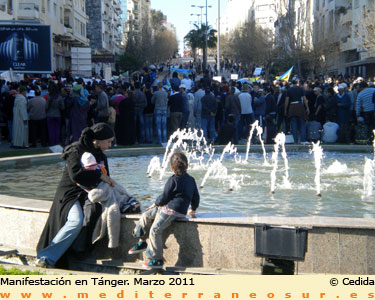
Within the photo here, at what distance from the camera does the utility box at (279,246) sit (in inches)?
215

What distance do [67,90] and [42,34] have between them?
7257 millimetres

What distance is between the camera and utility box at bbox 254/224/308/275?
545 centimetres

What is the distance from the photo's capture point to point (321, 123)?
19078 millimetres

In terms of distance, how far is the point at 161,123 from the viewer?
18.6 meters

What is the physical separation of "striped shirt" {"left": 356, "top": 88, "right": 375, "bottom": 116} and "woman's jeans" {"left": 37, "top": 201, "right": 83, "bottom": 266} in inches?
498

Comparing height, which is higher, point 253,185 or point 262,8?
point 262,8

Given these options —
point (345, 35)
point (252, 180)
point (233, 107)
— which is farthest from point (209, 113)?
point (345, 35)

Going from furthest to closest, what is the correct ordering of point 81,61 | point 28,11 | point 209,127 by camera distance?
1. point 28,11
2. point 81,61
3. point 209,127

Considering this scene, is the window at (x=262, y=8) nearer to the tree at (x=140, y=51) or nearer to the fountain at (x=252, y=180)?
the tree at (x=140, y=51)

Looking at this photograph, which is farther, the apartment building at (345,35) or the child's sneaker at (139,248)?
the apartment building at (345,35)

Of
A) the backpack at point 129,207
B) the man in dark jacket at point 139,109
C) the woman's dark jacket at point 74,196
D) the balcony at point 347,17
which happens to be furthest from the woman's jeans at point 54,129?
the balcony at point 347,17

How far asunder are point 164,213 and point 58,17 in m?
52.6

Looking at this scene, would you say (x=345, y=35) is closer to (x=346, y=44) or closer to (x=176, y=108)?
(x=346, y=44)

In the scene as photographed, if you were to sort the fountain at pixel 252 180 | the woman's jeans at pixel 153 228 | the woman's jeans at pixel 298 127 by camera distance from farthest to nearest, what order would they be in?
the woman's jeans at pixel 298 127 < the fountain at pixel 252 180 < the woman's jeans at pixel 153 228
